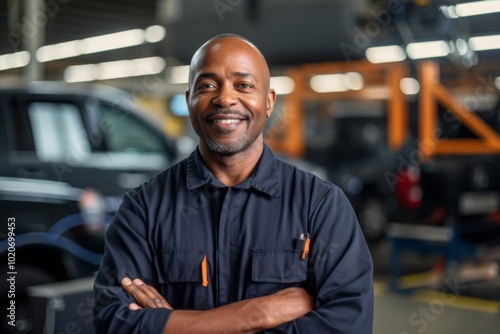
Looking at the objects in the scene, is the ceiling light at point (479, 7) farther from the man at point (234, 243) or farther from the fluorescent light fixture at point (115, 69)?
the fluorescent light fixture at point (115, 69)

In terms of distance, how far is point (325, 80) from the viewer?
78.4 ft

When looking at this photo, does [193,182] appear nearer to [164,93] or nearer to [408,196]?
[408,196]

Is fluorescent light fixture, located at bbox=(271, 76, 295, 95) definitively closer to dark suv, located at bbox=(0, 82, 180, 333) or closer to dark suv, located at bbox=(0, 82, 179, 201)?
dark suv, located at bbox=(0, 82, 179, 201)

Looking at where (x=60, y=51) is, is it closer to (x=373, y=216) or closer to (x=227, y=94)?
(x=373, y=216)

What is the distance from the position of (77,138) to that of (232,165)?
10.5 feet

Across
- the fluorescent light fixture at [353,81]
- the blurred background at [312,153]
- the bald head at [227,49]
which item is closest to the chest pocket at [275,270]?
the bald head at [227,49]

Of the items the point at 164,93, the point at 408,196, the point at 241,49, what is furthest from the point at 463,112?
the point at 164,93

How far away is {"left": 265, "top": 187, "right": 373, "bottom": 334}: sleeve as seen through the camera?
5.79 feet

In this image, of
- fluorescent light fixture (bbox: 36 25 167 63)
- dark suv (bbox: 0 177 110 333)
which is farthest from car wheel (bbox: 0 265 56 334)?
fluorescent light fixture (bbox: 36 25 167 63)

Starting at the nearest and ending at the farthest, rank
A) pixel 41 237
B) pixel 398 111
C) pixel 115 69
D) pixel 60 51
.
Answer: pixel 41 237, pixel 398 111, pixel 60 51, pixel 115 69

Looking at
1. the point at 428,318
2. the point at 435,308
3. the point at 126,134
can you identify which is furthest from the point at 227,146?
the point at 435,308

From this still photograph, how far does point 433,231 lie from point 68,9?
8.07m

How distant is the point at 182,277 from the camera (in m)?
1.84

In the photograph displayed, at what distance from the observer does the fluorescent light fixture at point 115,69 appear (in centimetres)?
1870
